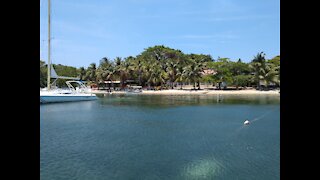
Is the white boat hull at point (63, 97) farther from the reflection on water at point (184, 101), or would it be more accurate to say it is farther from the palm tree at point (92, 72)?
the palm tree at point (92, 72)

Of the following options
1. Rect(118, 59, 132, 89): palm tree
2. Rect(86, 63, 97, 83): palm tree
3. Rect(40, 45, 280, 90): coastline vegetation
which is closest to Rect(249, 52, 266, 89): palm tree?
Rect(40, 45, 280, 90): coastline vegetation

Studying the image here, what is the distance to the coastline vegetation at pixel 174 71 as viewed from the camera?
74438mm

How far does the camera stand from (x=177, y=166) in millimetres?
13523

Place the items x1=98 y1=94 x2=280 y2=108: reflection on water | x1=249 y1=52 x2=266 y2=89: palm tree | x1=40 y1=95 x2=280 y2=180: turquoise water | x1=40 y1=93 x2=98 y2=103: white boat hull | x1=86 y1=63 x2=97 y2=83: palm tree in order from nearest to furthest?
x1=40 y1=95 x2=280 y2=180: turquoise water < x1=40 y1=93 x2=98 y2=103: white boat hull < x1=98 y1=94 x2=280 y2=108: reflection on water < x1=249 y1=52 x2=266 y2=89: palm tree < x1=86 y1=63 x2=97 y2=83: palm tree

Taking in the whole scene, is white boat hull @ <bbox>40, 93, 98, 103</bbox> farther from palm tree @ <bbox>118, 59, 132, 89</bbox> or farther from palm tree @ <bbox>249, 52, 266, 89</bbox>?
palm tree @ <bbox>249, 52, 266, 89</bbox>

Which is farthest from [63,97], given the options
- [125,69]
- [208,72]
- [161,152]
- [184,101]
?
[208,72]

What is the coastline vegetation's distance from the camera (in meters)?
74.4

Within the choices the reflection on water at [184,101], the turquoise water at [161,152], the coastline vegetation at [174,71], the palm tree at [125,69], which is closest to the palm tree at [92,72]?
the coastline vegetation at [174,71]

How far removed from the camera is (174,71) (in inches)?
3223

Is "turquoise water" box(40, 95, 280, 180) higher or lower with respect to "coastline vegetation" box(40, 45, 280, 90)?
lower

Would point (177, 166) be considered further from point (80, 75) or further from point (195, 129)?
point (80, 75)

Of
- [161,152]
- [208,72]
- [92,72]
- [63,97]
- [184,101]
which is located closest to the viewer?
[161,152]

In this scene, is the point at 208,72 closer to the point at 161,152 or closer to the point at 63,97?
the point at 63,97

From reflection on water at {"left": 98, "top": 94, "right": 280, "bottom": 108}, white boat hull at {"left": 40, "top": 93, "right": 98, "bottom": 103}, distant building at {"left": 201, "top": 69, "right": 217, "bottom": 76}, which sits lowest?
reflection on water at {"left": 98, "top": 94, "right": 280, "bottom": 108}
